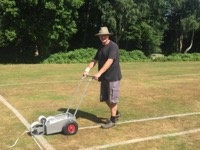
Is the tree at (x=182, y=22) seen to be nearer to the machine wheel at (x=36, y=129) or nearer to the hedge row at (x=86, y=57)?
the hedge row at (x=86, y=57)

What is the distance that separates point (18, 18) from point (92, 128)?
88.9 ft

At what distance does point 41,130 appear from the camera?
7.14m

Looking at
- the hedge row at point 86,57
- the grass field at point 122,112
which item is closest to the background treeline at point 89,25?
the hedge row at point 86,57

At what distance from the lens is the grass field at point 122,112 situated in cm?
684

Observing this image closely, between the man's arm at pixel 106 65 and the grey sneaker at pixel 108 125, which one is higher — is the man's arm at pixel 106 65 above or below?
above

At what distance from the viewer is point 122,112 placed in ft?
30.5

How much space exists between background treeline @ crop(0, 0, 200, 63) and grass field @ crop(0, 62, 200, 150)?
59.1 ft

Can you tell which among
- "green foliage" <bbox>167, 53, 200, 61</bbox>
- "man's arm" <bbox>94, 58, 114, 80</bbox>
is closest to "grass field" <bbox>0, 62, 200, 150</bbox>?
"man's arm" <bbox>94, 58, 114, 80</bbox>

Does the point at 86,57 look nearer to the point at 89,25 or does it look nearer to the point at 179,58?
the point at 179,58

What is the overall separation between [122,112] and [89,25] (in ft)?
127

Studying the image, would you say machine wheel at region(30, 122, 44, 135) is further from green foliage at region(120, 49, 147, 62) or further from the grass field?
green foliage at region(120, 49, 147, 62)

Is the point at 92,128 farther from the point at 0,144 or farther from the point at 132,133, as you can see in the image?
the point at 0,144

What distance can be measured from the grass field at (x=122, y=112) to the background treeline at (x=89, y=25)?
59.1ft

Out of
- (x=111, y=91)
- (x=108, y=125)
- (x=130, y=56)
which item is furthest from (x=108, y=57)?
(x=130, y=56)
